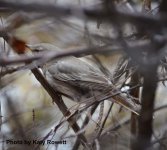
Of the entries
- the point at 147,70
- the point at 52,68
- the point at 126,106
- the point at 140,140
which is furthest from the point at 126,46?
the point at 52,68

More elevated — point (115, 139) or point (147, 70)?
point (147, 70)

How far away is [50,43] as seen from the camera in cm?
465

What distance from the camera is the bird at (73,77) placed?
14.6 feet

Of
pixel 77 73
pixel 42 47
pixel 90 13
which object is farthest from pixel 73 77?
pixel 90 13

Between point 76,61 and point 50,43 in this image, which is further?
point 76,61

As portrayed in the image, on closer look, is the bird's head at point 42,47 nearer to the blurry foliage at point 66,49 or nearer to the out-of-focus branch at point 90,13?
the blurry foliage at point 66,49

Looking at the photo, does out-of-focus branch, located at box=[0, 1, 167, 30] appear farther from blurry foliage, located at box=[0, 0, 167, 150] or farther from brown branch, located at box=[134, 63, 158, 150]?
brown branch, located at box=[134, 63, 158, 150]

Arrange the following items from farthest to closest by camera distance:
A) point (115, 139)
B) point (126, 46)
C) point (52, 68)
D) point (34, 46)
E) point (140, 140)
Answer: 1. point (52, 68)
2. point (34, 46)
3. point (115, 139)
4. point (140, 140)
5. point (126, 46)

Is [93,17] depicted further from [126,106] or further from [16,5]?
[126,106]

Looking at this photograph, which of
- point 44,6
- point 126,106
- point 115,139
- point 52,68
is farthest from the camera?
point 52,68

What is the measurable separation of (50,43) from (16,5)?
12.2 ft

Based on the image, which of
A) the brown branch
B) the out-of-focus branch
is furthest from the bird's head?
the out-of-focus branch

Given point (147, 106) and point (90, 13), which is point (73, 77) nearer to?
point (147, 106)

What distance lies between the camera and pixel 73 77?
4.82 metres
